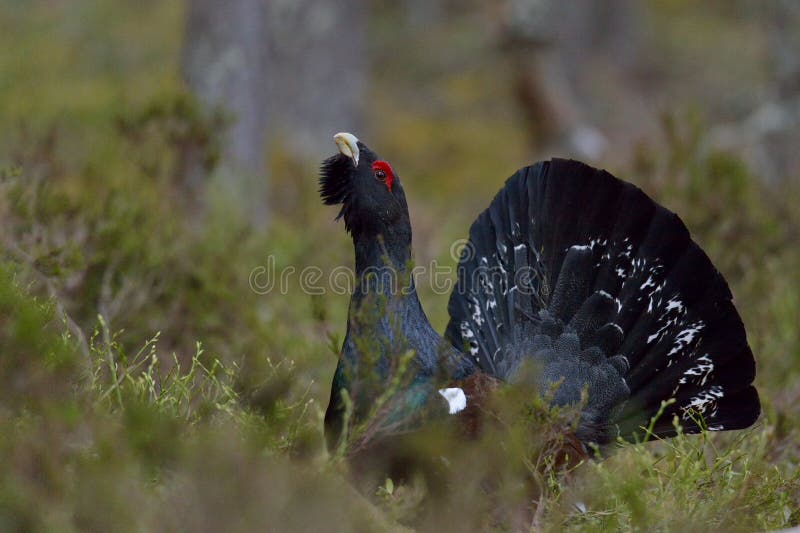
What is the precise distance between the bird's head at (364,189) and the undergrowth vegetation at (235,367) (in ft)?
1.42

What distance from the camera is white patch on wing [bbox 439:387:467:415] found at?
298cm

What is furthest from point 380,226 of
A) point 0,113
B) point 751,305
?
point 0,113

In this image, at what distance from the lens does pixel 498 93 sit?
17359mm

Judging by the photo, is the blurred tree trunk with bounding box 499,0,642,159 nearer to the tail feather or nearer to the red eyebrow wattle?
the tail feather

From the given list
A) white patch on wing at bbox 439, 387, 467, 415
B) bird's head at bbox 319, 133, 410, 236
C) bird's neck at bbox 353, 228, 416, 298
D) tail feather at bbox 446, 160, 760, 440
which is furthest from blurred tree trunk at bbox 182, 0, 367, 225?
white patch on wing at bbox 439, 387, 467, 415

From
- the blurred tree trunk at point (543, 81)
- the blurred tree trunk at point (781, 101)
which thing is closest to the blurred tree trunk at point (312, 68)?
the blurred tree trunk at point (543, 81)

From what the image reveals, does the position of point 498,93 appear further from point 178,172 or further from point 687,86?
point 178,172

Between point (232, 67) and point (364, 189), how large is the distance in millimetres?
3761

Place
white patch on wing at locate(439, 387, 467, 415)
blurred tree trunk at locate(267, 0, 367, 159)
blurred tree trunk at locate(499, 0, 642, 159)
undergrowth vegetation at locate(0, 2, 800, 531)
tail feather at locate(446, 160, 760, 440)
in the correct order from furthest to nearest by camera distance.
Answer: blurred tree trunk at locate(499, 0, 642, 159) → blurred tree trunk at locate(267, 0, 367, 159) → tail feather at locate(446, 160, 760, 440) → white patch on wing at locate(439, 387, 467, 415) → undergrowth vegetation at locate(0, 2, 800, 531)

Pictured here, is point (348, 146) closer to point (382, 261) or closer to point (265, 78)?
point (382, 261)

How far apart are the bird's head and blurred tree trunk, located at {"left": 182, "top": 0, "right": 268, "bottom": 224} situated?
3223mm

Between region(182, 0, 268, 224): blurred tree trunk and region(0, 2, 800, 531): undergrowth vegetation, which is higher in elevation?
region(182, 0, 268, 224): blurred tree trunk

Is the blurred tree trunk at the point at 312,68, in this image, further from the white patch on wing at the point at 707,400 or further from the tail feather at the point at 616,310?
the white patch on wing at the point at 707,400

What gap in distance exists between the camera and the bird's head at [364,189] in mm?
3242
